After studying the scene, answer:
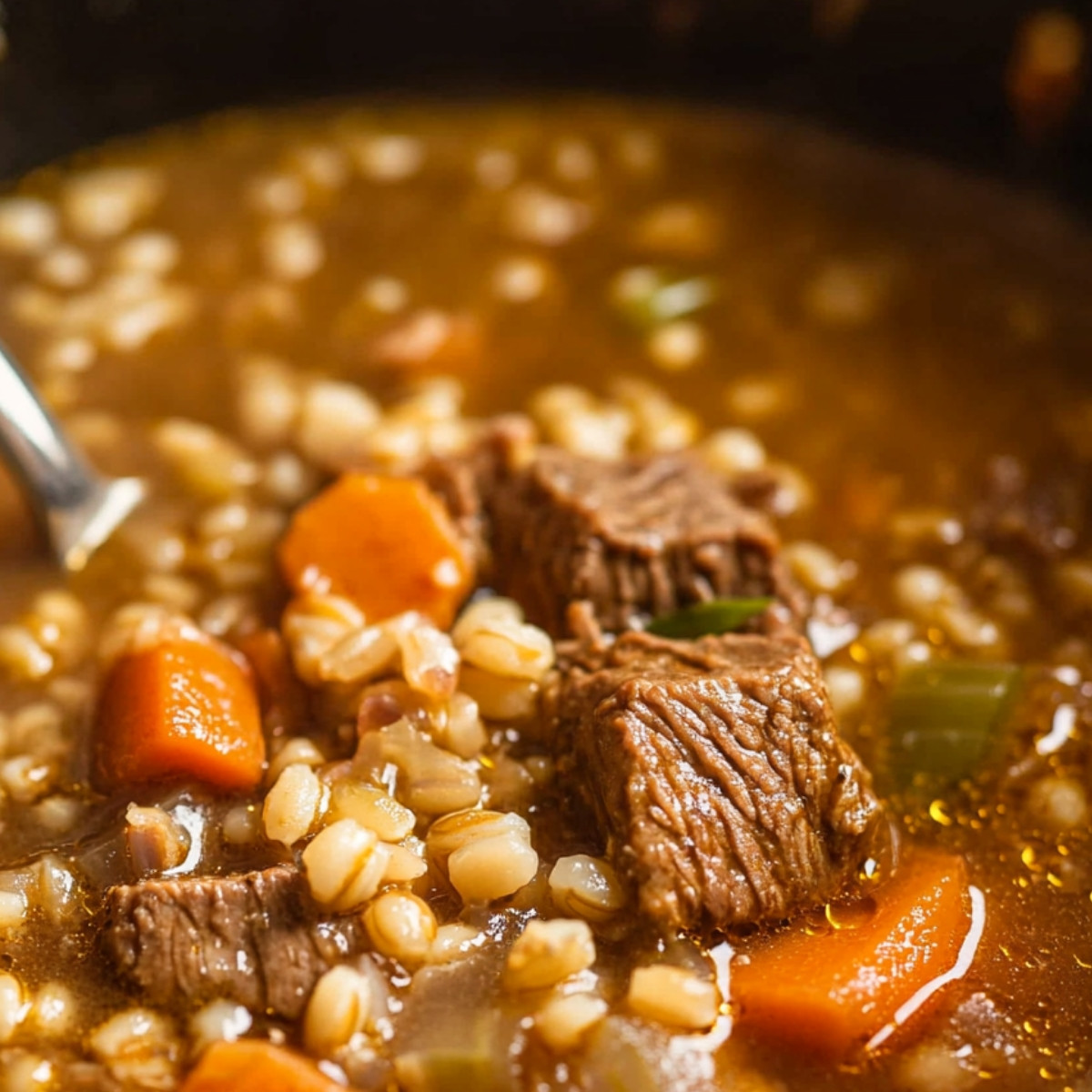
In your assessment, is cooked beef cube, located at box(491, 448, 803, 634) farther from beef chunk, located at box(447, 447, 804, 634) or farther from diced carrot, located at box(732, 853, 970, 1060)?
diced carrot, located at box(732, 853, 970, 1060)

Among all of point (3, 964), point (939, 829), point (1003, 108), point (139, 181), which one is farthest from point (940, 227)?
point (3, 964)

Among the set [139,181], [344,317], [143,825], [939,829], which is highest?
[139,181]

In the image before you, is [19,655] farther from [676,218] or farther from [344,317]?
[676,218]

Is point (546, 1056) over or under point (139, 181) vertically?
under

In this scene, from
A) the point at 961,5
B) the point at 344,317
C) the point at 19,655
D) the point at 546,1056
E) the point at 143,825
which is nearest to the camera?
the point at 546,1056

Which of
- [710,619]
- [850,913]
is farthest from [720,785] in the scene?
[710,619]

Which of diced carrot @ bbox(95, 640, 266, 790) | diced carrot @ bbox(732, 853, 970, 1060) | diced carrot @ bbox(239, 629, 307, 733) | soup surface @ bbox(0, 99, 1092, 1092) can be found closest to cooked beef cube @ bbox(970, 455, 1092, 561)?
soup surface @ bbox(0, 99, 1092, 1092)
